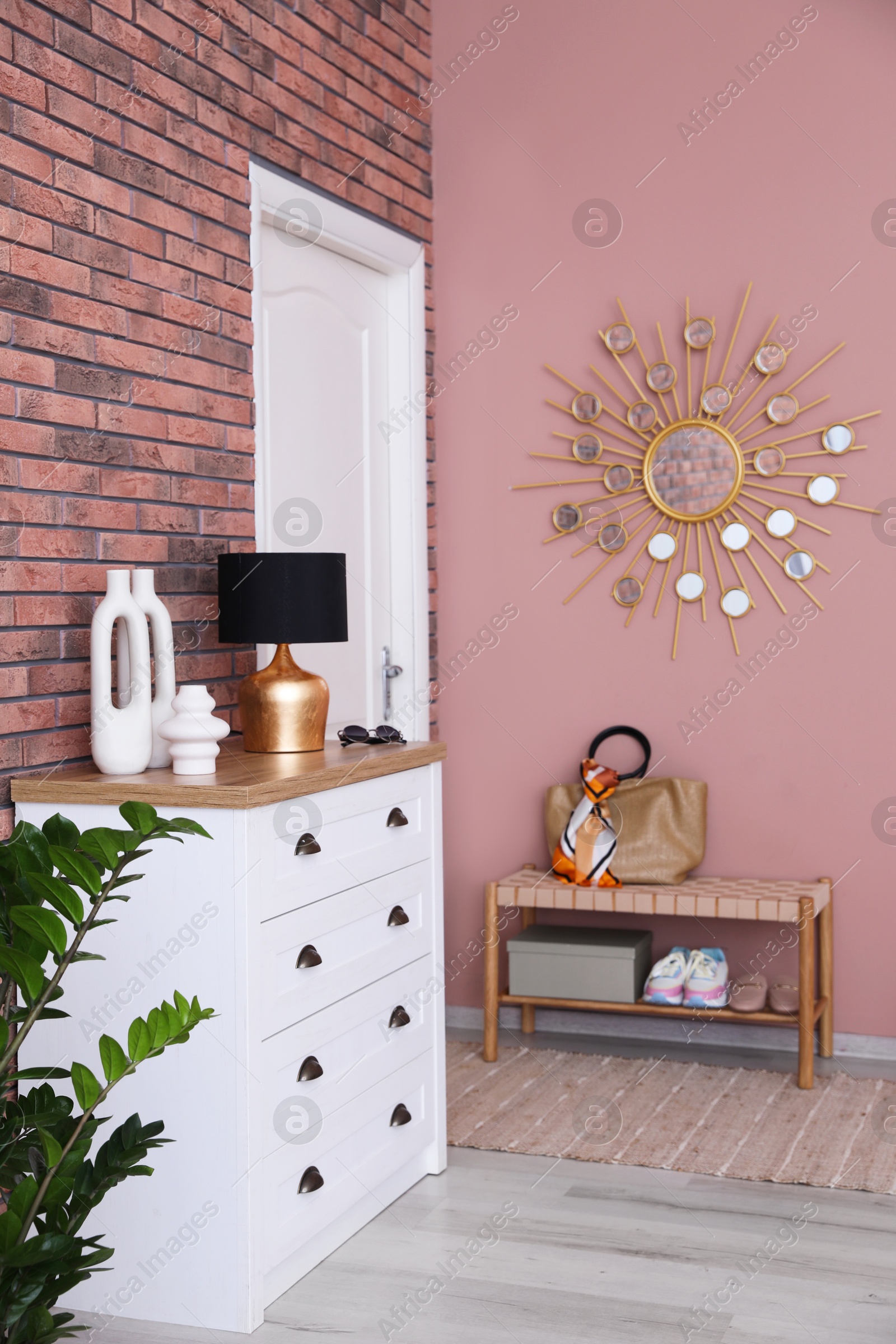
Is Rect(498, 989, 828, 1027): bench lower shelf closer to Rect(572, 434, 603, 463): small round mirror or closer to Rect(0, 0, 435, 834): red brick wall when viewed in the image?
Rect(0, 0, 435, 834): red brick wall

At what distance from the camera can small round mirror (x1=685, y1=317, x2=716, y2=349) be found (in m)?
3.58

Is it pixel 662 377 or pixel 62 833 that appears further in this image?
pixel 662 377

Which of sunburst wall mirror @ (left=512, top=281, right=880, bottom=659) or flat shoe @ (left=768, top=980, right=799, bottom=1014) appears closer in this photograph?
flat shoe @ (left=768, top=980, right=799, bottom=1014)

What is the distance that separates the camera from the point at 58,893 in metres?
1.44

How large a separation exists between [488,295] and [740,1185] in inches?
97.5

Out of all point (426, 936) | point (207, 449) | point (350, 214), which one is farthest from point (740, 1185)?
point (350, 214)

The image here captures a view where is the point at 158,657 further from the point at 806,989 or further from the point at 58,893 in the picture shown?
the point at 806,989

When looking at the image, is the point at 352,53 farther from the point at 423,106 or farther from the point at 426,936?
the point at 426,936

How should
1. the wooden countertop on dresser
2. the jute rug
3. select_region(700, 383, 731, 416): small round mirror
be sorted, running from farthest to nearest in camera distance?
select_region(700, 383, 731, 416): small round mirror, the jute rug, the wooden countertop on dresser

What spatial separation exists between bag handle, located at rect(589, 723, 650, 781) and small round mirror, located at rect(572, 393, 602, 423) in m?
0.87

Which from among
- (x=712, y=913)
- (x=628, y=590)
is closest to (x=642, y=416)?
(x=628, y=590)

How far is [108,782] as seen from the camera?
2.11 m

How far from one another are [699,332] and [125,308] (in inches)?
67.3

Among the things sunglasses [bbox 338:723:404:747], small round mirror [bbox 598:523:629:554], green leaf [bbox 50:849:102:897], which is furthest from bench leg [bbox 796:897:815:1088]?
green leaf [bbox 50:849:102:897]
